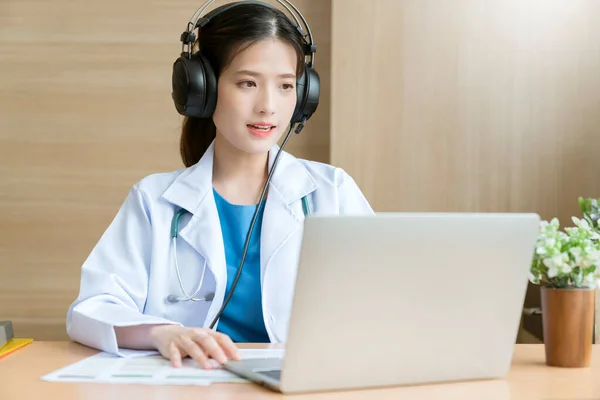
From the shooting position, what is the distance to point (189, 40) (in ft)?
5.12

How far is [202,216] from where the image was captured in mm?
1577

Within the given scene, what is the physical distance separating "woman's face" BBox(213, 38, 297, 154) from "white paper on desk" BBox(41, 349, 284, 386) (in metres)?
0.56

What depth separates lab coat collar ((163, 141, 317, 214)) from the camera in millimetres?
1593

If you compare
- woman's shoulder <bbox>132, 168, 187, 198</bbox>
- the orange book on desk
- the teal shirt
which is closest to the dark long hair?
woman's shoulder <bbox>132, 168, 187, 198</bbox>

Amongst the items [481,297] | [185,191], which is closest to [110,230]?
[185,191]

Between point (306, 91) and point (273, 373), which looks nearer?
point (273, 373)

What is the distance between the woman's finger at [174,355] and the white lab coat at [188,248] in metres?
0.29

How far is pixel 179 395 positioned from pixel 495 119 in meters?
1.80

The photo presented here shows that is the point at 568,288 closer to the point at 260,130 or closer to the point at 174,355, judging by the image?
the point at 174,355

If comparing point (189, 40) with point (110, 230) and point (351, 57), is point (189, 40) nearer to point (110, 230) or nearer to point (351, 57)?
point (110, 230)

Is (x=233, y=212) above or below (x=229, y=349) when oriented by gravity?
above

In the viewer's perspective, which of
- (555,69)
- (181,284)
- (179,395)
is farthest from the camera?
(555,69)

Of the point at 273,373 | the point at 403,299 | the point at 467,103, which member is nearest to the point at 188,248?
the point at 273,373

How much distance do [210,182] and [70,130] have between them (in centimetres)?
116
